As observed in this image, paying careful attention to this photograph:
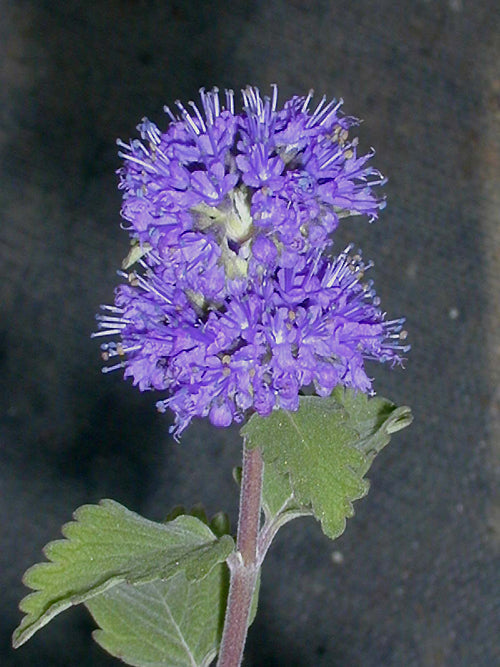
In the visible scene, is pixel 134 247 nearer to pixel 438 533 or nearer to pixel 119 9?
pixel 438 533

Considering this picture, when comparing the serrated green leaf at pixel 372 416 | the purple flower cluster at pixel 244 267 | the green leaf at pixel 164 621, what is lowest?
the green leaf at pixel 164 621

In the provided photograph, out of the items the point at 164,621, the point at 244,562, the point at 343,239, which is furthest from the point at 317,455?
the point at 343,239

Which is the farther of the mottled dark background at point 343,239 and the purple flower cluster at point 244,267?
the mottled dark background at point 343,239

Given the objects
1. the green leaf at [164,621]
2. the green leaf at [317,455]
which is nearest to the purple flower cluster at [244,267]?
the green leaf at [317,455]

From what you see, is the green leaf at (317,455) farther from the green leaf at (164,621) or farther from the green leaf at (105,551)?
the green leaf at (164,621)

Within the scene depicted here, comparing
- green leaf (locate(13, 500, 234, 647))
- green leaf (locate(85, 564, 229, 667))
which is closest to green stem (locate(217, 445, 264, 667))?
green leaf (locate(13, 500, 234, 647))

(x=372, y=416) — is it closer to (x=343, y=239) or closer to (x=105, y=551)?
(x=105, y=551)

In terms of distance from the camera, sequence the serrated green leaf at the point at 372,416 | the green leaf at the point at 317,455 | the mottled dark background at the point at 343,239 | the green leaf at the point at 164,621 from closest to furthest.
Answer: the green leaf at the point at 317,455, the serrated green leaf at the point at 372,416, the green leaf at the point at 164,621, the mottled dark background at the point at 343,239
